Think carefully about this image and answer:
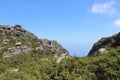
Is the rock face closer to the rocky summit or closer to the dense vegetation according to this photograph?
the rocky summit

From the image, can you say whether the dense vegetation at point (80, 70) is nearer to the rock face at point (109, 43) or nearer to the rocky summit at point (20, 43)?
the rock face at point (109, 43)

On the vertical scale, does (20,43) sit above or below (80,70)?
above

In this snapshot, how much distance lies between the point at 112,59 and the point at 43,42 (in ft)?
273

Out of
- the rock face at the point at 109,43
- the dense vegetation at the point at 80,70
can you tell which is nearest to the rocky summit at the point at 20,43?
the rock face at the point at 109,43

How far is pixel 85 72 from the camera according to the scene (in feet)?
206

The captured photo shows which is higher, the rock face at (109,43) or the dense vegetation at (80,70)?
the rock face at (109,43)

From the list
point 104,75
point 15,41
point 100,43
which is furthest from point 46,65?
point 15,41

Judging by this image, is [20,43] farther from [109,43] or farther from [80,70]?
[80,70]

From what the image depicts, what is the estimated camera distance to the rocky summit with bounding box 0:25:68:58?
129 meters

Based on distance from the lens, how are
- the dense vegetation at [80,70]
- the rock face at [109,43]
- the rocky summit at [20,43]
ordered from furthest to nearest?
1. the rocky summit at [20,43]
2. the rock face at [109,43]
3. the dense vegetation at [80,70]

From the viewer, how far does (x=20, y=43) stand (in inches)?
5349

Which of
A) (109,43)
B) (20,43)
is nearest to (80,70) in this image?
(109,43)

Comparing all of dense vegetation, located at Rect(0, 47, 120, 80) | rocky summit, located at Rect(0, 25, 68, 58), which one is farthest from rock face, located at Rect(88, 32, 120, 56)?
dense vegetation, located at Rect(0, 47, 120, 80)

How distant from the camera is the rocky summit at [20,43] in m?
129
